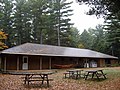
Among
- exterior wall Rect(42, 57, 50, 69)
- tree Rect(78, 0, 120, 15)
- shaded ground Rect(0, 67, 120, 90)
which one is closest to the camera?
shaded ground Rect(0, 67, 120, 90)

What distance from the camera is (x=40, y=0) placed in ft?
141

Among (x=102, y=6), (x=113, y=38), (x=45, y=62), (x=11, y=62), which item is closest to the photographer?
(x=102, y=6)

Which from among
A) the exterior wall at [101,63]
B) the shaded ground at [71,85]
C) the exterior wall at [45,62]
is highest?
the shaded ground at [71,85]

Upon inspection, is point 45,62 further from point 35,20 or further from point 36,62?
point 35,20

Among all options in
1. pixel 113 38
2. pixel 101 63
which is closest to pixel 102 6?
pixel 101 63

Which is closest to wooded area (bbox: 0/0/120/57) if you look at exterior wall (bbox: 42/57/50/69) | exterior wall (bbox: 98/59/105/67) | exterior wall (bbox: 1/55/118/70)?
exterior wall (bbox: 98/59/105/67)

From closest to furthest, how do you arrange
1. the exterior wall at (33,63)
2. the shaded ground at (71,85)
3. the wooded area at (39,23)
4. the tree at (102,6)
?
the shaded ground at (71,85) → the tree at (102,6) → the exterior wall at (33,63) → the wooded area at (39,23)

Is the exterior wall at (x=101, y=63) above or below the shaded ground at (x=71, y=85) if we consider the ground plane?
below

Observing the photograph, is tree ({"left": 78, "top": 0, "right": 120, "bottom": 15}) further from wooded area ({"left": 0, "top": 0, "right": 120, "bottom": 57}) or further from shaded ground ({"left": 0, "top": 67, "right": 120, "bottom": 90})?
wooded area ({"left": 0, "top": 0, "right": 120, "bottom": 57})

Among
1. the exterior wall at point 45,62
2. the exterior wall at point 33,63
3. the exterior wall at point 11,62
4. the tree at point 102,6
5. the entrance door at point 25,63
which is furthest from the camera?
the exterior wall at point 45,62

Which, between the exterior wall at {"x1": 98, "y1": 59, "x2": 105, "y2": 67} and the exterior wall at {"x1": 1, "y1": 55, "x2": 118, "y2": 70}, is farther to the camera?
the exterior wall at {"x1": 98, "y1": 59, "x2": 105, "y2": 67}

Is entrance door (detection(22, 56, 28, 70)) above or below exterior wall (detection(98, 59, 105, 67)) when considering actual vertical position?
above

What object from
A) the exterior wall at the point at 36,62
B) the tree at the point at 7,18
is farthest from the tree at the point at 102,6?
the tree at the point at 7,18

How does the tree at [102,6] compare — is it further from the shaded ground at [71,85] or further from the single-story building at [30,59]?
the single-story building at [30,59]
